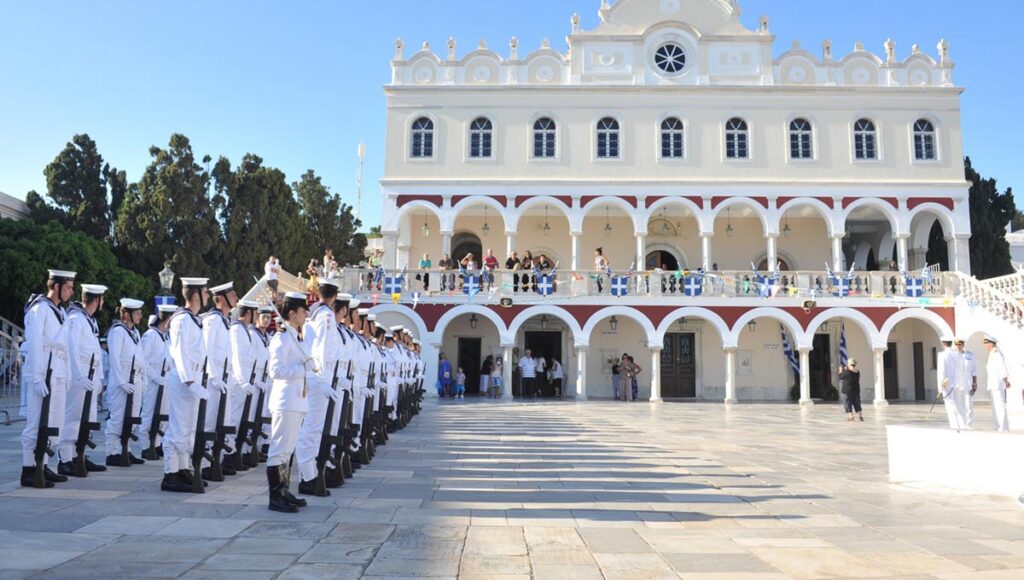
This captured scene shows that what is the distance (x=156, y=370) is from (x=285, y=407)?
433cm

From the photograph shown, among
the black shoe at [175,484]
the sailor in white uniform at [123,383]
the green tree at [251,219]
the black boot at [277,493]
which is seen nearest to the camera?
the black boot at [277,493]

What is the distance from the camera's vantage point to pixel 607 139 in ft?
98.7

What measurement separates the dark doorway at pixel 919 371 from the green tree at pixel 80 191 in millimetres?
35493

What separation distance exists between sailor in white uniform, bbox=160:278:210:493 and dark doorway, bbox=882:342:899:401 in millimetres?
28688

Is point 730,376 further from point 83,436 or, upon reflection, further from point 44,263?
point 44,263

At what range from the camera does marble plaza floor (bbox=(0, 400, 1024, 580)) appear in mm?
5102

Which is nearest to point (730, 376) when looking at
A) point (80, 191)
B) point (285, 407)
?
point (285, 407)

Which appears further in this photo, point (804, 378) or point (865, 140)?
point (865, 140)

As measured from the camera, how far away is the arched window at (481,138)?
3016 cm

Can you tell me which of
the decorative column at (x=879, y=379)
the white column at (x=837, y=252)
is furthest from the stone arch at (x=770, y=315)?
the white column at (x=837, y=252)

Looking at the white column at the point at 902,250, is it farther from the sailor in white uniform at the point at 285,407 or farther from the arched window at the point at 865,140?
the sailor in white uniform at the point at 285,407

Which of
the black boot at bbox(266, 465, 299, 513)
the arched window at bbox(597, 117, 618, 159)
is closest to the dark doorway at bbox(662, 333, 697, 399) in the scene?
the arched window at bbox(597, 117, 618, 159)

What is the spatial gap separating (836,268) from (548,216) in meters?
11.1

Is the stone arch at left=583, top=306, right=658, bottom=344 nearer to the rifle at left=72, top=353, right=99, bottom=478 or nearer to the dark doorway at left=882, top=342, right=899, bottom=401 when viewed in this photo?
the dark doorway at left=882, top=342, right=899, bottom=401
